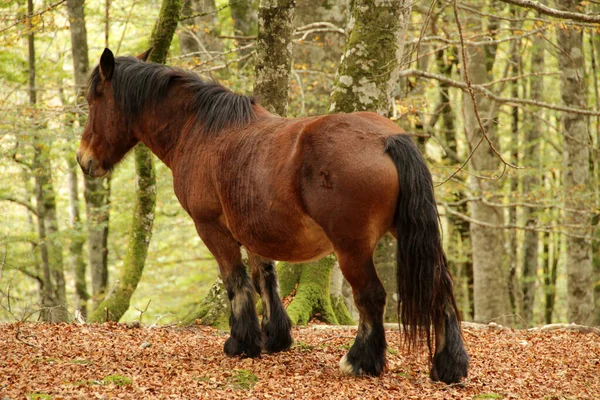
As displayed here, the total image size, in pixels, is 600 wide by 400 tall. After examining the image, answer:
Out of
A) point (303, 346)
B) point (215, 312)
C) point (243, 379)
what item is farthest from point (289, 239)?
point (215, 312)

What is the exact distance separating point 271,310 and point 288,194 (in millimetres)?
1753

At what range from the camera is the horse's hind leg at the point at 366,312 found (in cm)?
485

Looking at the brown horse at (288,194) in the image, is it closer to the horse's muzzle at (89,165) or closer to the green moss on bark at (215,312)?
the horse's muzzle at (89,165)

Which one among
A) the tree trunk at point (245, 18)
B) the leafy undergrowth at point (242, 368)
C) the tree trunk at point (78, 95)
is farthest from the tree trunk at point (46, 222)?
the leafy undergrowth at point (242, 368)

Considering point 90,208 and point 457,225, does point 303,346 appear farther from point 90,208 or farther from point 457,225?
point 457,225

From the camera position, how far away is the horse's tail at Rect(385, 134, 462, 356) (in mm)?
4711

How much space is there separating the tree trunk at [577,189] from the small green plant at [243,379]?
9.59 metres

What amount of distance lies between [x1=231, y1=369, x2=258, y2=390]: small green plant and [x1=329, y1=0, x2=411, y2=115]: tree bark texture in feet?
10.5

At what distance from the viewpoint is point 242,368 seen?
5453mm

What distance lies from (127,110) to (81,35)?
9853 mm

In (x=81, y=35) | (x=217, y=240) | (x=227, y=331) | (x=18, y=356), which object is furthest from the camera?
(x=81, y=35)

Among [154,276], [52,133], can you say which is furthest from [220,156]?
[154,276]

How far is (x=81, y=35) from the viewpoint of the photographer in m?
15.2

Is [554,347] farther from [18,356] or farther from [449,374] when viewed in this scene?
[18,356]
